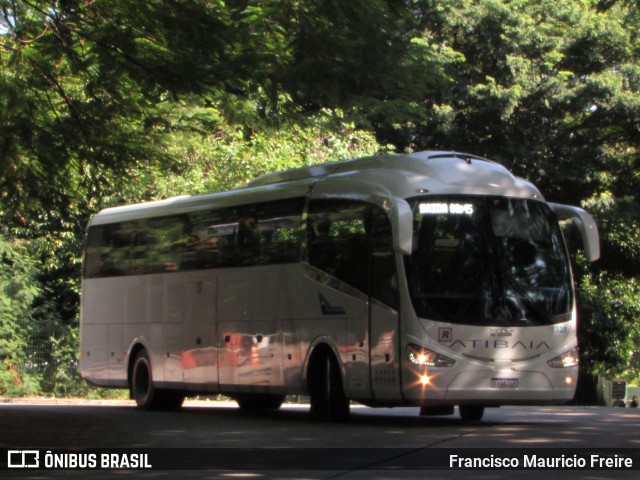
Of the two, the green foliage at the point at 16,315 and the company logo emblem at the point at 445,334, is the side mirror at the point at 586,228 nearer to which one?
the company logo emblem at the point at 445,334

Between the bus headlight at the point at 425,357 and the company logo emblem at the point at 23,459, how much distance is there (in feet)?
17.4

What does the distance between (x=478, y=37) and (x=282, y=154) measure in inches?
297

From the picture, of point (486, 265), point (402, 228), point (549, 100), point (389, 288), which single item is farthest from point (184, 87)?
point (549, 100)

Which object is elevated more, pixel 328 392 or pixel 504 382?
pixel 504 382

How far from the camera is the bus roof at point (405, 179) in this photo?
16.9 m

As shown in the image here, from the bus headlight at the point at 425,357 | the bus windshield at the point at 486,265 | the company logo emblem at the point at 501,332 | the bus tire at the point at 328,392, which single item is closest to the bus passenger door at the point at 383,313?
the bus headlight at the point at 425,357

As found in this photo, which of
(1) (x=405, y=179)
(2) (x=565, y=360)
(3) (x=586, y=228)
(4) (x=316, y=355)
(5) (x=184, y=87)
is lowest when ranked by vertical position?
(2) (x=565, y=360)

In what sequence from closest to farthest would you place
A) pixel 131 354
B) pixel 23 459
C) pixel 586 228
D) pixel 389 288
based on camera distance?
pixel 23 459 → pixel 389 288 → pixel 586 228 → pixel 131 354

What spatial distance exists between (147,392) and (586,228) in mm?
8826

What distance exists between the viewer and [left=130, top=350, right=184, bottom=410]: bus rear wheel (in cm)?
2264

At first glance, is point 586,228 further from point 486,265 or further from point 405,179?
point 405,179

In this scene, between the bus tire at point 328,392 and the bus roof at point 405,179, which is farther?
the bus tire at point 328,392

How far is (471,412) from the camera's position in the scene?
1822 centimetres

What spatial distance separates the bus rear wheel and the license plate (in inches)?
313
